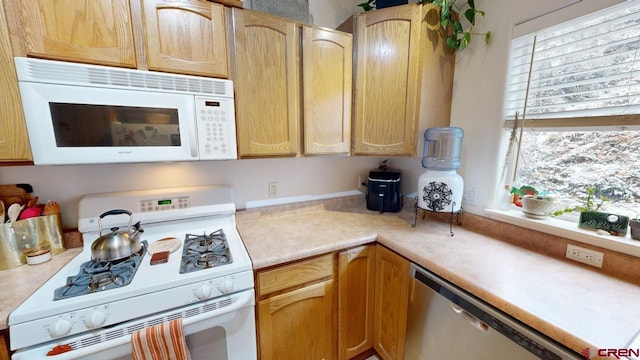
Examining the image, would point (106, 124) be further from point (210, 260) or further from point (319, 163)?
point (319, 163)

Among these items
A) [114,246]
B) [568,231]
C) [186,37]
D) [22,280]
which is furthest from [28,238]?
[568,231]

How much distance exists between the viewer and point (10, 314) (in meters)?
0.75

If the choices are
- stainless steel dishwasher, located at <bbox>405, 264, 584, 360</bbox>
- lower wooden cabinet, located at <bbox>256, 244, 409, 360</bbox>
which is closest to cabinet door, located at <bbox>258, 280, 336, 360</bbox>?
lower wooden cabinet, located at <bbox>256, 244, 409, 360</bbox>

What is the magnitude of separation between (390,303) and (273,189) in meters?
1.02

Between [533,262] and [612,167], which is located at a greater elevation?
[612,167]

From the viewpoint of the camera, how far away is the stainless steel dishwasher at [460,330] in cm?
79

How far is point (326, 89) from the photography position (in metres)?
1.44

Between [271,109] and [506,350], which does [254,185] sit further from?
[506,350]

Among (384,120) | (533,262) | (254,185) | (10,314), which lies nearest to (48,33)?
(10,314)

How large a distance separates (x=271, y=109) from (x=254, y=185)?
574 mm

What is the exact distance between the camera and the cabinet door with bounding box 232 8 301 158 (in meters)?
1.22

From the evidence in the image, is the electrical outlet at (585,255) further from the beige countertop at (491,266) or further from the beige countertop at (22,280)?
the beige countertop at (22,280)

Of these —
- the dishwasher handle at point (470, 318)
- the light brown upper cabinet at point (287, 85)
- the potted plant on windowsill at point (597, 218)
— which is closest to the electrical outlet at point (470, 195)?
the potted plant on windowsill at point (597, 218)

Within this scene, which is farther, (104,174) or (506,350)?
(104,174)
